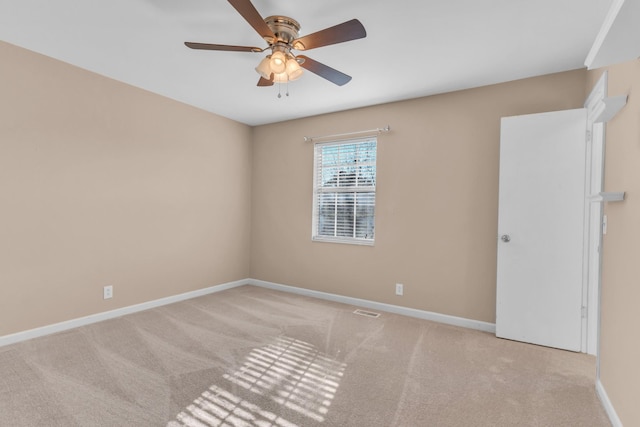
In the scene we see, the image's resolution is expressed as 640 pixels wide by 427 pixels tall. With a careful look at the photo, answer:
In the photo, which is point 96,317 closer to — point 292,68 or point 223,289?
point 223,289

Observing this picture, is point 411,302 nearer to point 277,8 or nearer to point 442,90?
point 442,90

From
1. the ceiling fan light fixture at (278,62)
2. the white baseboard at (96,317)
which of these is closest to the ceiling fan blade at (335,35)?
the ceiling fan light fixture at (278,62)

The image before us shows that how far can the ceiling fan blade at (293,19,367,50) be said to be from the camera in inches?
69.7

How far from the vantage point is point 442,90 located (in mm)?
3338

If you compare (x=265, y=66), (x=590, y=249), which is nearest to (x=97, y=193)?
(x=265, y=66)

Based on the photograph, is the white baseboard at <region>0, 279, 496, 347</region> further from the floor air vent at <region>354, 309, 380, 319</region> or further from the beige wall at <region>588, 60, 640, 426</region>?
the beige wall at <region>588, 60, 640, 426</region>

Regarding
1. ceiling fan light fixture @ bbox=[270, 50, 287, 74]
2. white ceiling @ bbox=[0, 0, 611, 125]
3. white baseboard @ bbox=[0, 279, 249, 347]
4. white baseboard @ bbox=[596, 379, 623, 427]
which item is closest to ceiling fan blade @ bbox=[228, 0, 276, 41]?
ceiling fan light fixture @ bbox=[270, 50, 287, 74]

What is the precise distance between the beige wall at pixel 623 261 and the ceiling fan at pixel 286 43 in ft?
5.28

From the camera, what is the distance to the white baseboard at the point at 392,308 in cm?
322

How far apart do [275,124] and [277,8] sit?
2707 mm

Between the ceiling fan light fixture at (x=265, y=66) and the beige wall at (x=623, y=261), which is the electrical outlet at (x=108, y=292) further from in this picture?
the beige wall at (x=623, y=261)

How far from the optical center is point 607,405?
1862mm

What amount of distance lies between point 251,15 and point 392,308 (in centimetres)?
322

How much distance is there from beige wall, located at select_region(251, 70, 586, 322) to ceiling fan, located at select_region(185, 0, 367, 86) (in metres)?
1.53
